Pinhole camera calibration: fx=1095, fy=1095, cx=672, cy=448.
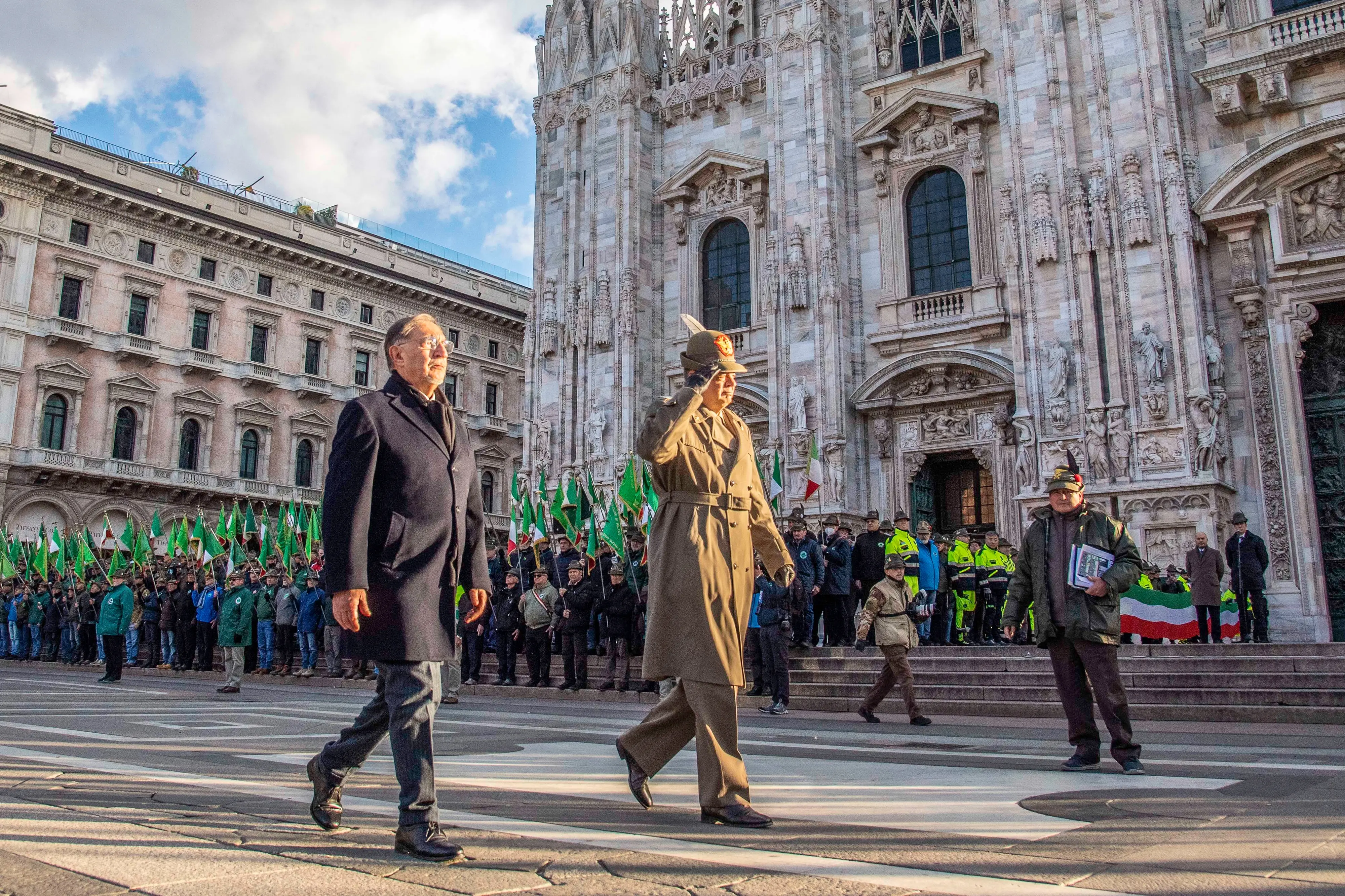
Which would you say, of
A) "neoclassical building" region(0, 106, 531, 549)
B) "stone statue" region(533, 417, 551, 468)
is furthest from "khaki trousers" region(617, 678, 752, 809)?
"neoclassical building" region(0, 106, 531, 549)

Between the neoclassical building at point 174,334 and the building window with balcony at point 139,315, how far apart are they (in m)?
0.07

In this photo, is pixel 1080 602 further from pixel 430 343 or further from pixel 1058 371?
pixel 1058 371

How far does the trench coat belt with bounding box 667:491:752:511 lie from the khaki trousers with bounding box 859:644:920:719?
19.5 ft

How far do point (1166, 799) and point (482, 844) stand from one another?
3134mm

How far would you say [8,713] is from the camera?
8.98 meters

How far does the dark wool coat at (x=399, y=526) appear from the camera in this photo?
383 cm

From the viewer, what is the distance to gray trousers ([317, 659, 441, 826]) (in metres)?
3.59

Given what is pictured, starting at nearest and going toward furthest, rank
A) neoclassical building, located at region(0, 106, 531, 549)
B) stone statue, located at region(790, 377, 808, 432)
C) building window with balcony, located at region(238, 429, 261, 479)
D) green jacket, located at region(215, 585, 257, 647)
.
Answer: green jacket, located at region(215, 585, 257, 647) < stone statue, located at region(790, 377, 808, 432) < neoclassical building, located at region(0, 106, 531, 549) < building window with balcony, located at region(238, 429, 261, 479)

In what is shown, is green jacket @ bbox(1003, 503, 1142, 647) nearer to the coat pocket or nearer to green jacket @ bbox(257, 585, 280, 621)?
the coat pocket

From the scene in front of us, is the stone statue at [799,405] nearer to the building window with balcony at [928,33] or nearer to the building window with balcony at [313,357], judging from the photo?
the building window with balcony at [928,33]

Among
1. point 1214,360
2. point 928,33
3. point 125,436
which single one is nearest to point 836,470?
point 1214,360

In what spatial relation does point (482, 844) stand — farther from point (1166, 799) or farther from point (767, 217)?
point (767, 217)

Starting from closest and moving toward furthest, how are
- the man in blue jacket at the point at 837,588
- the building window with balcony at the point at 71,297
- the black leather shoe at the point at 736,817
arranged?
the black leather shoe at the point at 736,817
the man in blue jacket at the point at 837,588
the building window with balcony at the point at 71,297

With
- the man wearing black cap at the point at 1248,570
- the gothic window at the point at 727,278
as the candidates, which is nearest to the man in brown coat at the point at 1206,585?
the man wearing black cap at the point at 1248,570
